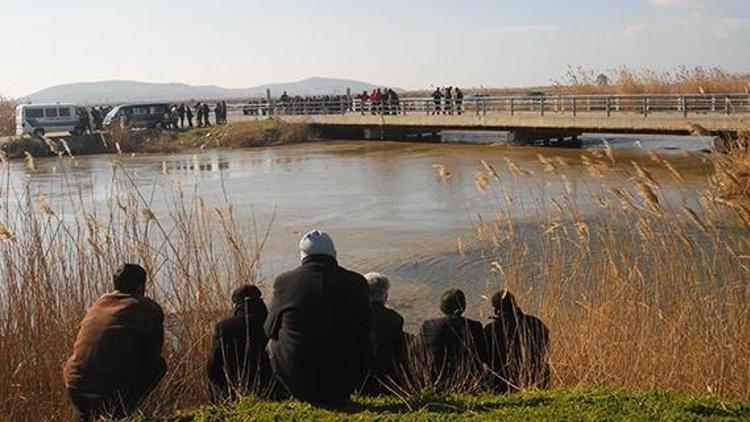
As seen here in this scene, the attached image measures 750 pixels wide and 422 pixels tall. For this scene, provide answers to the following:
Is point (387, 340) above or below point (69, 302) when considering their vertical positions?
below

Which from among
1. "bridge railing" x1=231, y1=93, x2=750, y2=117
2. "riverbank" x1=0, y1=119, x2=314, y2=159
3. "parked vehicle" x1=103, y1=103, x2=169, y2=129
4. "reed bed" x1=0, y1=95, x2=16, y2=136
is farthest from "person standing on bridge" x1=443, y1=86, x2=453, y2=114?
"reed bed" x1=0, y1=95, x2=16, y2=136

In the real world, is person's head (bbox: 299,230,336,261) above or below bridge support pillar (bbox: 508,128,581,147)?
above

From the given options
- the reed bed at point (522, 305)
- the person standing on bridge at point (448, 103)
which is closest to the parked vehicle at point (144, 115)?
the person standing on bridge at point (448, 103)

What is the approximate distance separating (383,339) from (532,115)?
91.0 feet

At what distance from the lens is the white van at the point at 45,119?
39.7 meters

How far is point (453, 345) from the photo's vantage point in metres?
5.98

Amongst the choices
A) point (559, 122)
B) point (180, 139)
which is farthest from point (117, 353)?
point (180, 139)

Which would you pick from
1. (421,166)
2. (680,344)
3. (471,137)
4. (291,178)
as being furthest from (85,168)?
(680,344)

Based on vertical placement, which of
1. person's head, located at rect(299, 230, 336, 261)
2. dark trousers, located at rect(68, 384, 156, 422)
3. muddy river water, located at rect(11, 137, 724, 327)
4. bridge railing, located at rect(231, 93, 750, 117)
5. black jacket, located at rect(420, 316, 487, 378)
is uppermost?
bridge railing, located at rect(231, 93, 750, 117)

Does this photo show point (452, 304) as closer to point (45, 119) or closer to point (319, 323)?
point (319, 323)

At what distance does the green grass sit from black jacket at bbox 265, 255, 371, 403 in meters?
0.17

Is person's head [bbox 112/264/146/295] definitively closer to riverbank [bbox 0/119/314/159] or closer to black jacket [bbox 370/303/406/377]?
black jacket [bbox 370/303/406/377]

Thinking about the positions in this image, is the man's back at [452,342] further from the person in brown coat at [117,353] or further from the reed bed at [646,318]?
the person in brown coat at [117,353]

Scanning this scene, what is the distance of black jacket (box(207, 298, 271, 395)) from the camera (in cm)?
587
